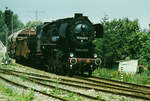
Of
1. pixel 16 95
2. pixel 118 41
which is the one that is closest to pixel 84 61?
pixel 16 95

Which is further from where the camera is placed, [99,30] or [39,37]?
[39,37]

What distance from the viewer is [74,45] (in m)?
18.0

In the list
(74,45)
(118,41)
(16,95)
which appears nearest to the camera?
(16,95)

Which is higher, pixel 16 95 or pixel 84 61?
pixel 84 61

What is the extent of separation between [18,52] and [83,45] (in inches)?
552

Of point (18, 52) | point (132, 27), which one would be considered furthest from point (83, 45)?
point (132, 27)

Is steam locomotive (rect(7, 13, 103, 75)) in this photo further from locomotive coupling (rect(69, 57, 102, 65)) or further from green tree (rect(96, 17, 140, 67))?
green tree (rect(96, 17, 140, 67))

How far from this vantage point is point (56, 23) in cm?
1975

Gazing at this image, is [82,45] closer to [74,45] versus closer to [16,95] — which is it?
[74,45]

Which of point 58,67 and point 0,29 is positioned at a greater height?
point 0,29

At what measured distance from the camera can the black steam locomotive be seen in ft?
58.1

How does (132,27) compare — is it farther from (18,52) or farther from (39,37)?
(39,37)

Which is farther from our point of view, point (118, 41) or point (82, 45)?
point (118, 41)

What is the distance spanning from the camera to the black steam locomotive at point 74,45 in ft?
58.1
